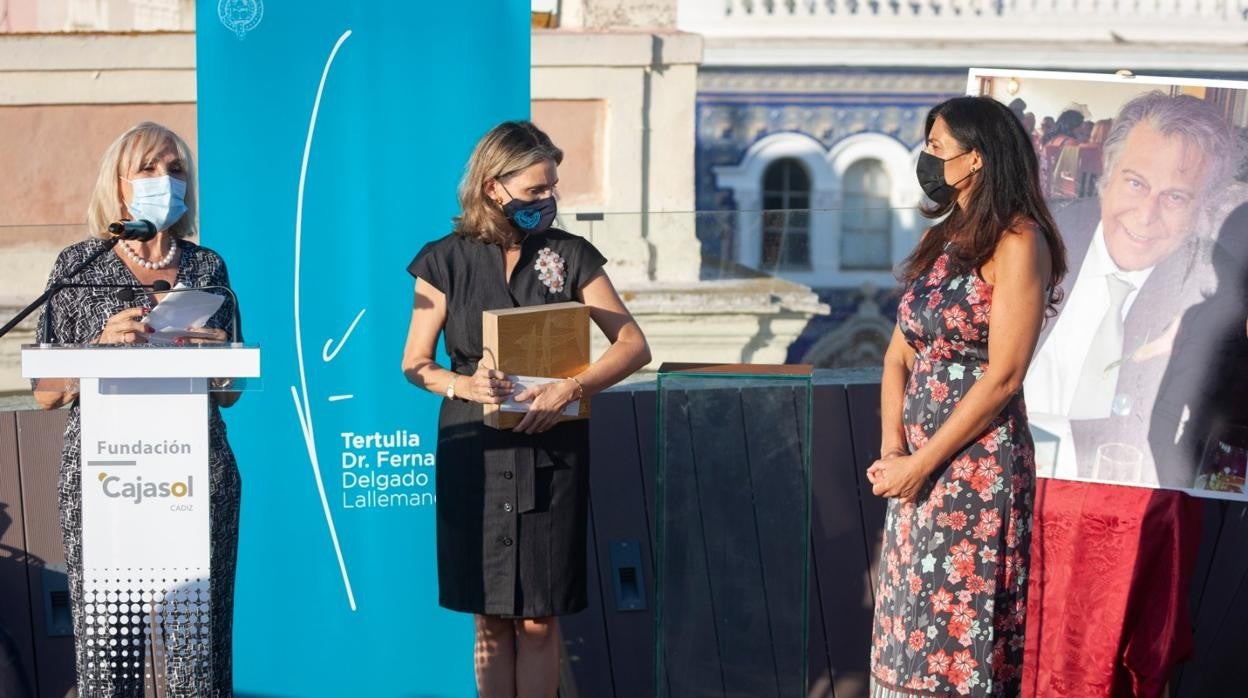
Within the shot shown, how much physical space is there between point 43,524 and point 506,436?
1446 millimetres

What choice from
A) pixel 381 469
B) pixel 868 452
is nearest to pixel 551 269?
pixel 381 469

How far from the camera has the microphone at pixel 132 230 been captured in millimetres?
2781

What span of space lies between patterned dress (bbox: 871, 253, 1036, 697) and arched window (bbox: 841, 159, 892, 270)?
1681cm

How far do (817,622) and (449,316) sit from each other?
1556 mm

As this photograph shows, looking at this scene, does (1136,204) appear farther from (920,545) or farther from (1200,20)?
(1200,20)

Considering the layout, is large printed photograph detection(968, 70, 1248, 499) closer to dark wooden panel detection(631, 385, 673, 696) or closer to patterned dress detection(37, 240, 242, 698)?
dark wooden panel detection(631, 385, 673, 696)

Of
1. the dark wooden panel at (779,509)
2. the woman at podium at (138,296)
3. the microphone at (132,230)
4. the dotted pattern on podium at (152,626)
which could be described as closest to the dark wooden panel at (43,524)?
the woman at podium at (138,296)

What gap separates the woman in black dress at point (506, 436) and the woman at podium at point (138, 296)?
46cm

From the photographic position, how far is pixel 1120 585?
3973 mm

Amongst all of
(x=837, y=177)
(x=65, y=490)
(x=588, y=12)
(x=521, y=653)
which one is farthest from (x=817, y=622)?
(x=837, y=177)

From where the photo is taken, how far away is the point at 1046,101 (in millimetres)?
3998

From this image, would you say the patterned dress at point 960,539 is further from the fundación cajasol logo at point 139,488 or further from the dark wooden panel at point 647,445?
the fundación cajasol logo at point 139,488

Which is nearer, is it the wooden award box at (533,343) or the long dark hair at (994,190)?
the long dark hair at (994,190)

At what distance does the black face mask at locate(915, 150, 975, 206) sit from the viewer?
3203mm
